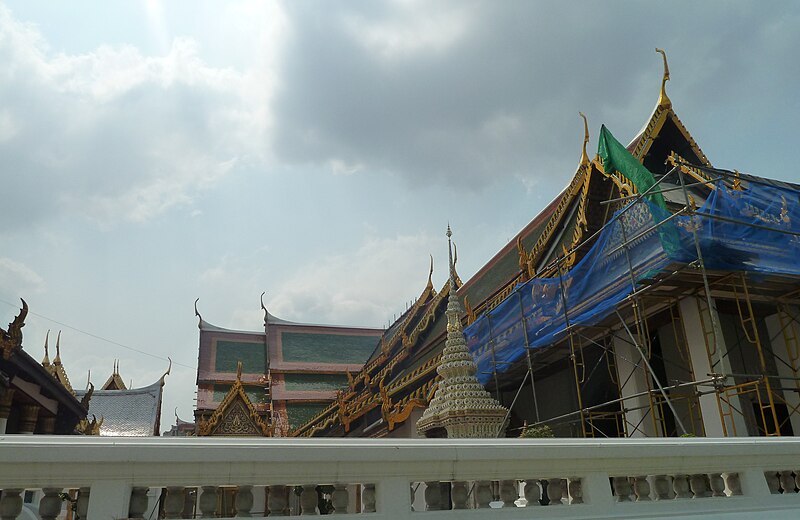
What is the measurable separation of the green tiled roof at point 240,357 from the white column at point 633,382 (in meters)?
20.5

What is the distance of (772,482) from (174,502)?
10.8 feet

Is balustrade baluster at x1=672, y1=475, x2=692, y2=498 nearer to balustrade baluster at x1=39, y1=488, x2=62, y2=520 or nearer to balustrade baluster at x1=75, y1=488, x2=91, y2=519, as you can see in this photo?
balustrade baluster at x1=75, y1=488, x2=91, y2=519

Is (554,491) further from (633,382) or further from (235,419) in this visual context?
(235,419)

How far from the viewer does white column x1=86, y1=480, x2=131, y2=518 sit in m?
2.54

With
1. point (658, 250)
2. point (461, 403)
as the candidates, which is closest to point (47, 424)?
point (461, 403)

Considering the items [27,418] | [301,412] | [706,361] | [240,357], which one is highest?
[240,357]

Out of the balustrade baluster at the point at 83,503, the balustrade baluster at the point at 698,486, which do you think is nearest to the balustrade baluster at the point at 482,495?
the balustrade baluster at the point at 698,486

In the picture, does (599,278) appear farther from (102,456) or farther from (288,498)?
(102,456)

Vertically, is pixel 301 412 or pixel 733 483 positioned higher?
pixel 301 412

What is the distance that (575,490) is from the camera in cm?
333

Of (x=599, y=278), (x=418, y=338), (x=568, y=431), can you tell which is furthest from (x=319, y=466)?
(x=418, y=338)

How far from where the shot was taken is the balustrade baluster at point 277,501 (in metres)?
2.83

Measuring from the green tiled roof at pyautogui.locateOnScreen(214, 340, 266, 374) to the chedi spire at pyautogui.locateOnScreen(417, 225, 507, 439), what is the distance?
2195 cm

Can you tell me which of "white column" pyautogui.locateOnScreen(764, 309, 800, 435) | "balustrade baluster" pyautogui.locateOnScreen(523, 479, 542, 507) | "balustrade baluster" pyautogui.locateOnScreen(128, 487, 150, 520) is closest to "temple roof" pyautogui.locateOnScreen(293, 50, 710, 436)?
"white column" pyautogui.locateOnScreen(764, 309, 800, 435)
